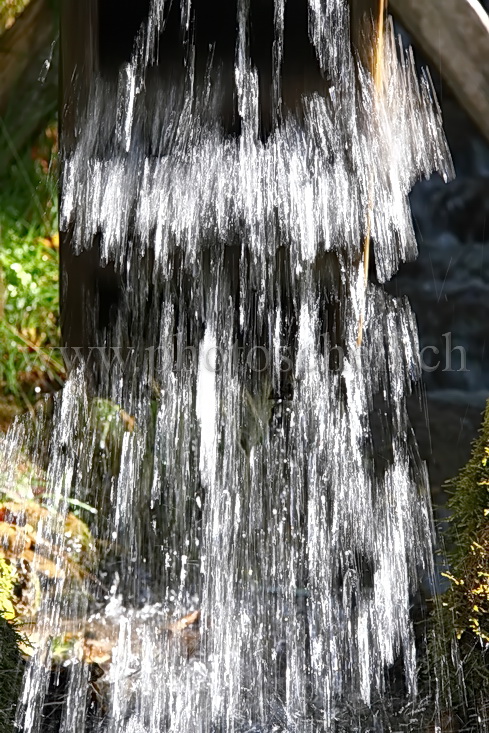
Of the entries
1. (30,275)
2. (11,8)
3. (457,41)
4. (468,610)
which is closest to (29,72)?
(11,8)

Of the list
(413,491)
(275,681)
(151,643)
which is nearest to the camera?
(275,681)

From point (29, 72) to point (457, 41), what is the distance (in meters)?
2.07

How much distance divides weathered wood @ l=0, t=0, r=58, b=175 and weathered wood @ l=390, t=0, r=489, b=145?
68.6 inches

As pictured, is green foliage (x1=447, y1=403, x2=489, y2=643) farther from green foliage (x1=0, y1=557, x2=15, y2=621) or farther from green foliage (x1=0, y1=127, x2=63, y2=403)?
green foliage (x1=0, y1=127, x2=63, y2=403)

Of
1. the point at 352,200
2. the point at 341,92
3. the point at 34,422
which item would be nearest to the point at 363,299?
the point at 352,200

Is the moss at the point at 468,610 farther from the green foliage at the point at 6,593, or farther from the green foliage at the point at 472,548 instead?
the green foliage at the point at 6,593

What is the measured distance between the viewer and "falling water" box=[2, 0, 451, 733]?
285 centimetres

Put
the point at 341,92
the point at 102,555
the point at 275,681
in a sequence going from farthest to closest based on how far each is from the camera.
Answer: the point at 102,555
the point at 341,92
the point at 275,681

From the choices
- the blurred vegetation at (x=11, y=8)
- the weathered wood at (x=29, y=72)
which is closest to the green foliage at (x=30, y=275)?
the weathered wood at (x=29, y=72)

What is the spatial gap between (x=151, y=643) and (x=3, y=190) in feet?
A: 6.98

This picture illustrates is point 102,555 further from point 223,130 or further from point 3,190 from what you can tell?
point 223,130

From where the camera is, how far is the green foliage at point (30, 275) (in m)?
3.49

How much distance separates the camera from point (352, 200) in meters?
3.52

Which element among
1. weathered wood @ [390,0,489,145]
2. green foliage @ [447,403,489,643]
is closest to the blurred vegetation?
weathered wood @ [390,0,489,145]
